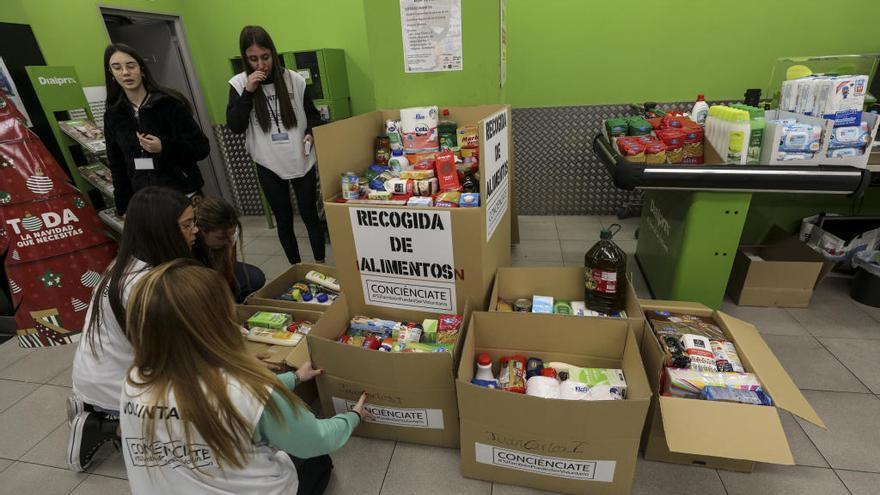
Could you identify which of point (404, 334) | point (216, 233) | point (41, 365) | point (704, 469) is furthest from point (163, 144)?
point (704, 469)

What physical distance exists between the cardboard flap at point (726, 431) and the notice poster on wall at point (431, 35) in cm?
182

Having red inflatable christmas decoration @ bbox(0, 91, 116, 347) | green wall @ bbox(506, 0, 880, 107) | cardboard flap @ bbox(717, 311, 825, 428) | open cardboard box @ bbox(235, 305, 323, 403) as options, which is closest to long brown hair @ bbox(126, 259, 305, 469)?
open cardboard box @ bbox(235, 305, 323, 403)

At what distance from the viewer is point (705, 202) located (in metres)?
2.08

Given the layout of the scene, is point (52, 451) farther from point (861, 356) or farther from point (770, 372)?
point (861, 356)

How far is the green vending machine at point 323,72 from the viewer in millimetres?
3512

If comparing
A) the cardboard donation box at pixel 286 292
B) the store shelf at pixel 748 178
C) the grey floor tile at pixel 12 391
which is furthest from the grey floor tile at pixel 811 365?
the grey floor tile at pixel 12 391

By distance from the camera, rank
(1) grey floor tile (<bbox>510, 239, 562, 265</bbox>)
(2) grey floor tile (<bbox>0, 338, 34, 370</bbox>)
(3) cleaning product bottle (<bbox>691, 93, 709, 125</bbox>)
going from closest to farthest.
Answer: (2) grey floor tile (<bbox>0, 338, 34, 370</bbox>), (3) cleaning product bottle (<bbox>691, 93, 709, 125</bbox>), (1) grey floor tile (<bbox>510, 239, 562, 265</bbox>)

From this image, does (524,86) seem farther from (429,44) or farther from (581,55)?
(429,44)

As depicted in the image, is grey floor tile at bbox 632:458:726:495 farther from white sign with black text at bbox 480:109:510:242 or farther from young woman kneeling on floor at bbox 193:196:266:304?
young woman kneeling on floor at bbox 193:196:266:304

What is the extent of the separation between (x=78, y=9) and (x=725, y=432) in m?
4.46

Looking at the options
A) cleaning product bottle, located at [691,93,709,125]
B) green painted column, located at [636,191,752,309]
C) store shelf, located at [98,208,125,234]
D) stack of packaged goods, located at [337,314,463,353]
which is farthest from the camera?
store shelf, located at [98,208,125,234]

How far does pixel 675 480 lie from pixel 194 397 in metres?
1.58

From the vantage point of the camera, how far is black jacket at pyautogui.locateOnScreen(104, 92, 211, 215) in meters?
2.27

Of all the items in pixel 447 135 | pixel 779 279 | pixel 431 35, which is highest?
pixel 431 35
